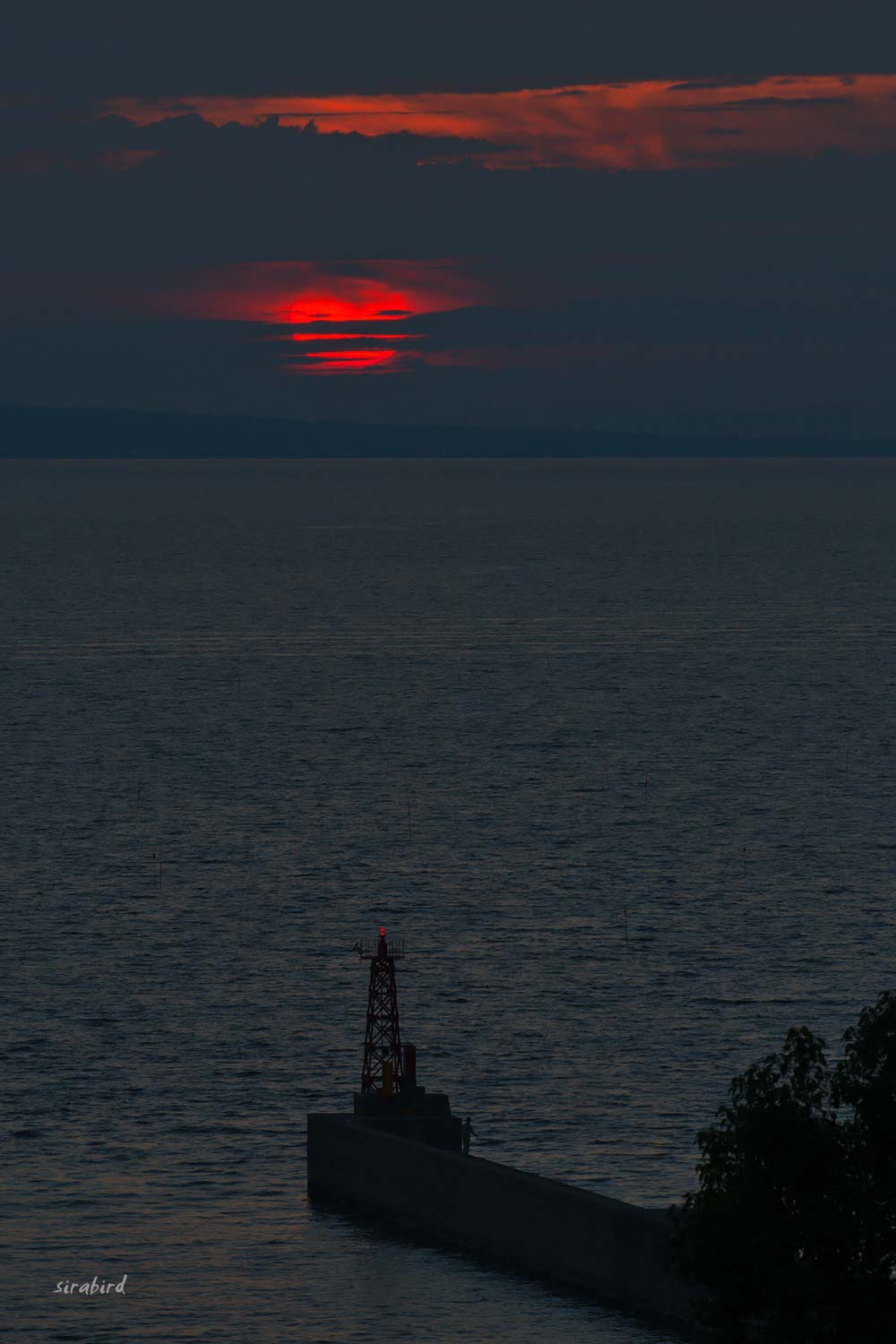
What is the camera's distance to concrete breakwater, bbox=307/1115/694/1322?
174 feet

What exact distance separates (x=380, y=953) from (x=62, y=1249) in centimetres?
1214

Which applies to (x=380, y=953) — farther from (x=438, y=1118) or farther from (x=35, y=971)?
(x=35, y=971)

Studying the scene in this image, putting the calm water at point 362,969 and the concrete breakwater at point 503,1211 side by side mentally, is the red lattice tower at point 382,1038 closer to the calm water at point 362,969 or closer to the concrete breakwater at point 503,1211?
the concrete breakwater at point 503,1211

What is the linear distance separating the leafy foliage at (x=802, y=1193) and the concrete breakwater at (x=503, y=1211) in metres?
12.4

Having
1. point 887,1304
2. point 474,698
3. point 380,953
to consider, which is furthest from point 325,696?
point 887,1304

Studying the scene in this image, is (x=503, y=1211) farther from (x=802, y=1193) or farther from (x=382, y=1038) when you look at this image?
(x=802, y=1193)

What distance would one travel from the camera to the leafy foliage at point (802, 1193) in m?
36.6

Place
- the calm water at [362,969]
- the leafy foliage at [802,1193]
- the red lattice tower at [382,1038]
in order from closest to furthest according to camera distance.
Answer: the leafy foliage at [802,1193] < the calm water at [362,969] < the red lattice tower at [382,1038]

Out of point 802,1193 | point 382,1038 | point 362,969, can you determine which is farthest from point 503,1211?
point 362,969

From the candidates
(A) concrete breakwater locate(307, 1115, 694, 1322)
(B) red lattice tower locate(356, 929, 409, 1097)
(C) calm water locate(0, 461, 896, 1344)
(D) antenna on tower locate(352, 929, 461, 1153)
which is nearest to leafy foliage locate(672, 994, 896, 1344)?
(A) concrete breakwater locate(307, 1115, 694, 1322)

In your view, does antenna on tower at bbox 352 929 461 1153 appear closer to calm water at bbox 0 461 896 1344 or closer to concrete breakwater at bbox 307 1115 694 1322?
concrete breakwater at bbox 307 1115 694 1322

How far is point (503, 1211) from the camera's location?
57.2 m

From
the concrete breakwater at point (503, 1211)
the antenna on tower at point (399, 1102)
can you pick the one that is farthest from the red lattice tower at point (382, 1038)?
the concrete breakwater at point (503, 1211)

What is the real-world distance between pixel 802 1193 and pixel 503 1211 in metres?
21.5
